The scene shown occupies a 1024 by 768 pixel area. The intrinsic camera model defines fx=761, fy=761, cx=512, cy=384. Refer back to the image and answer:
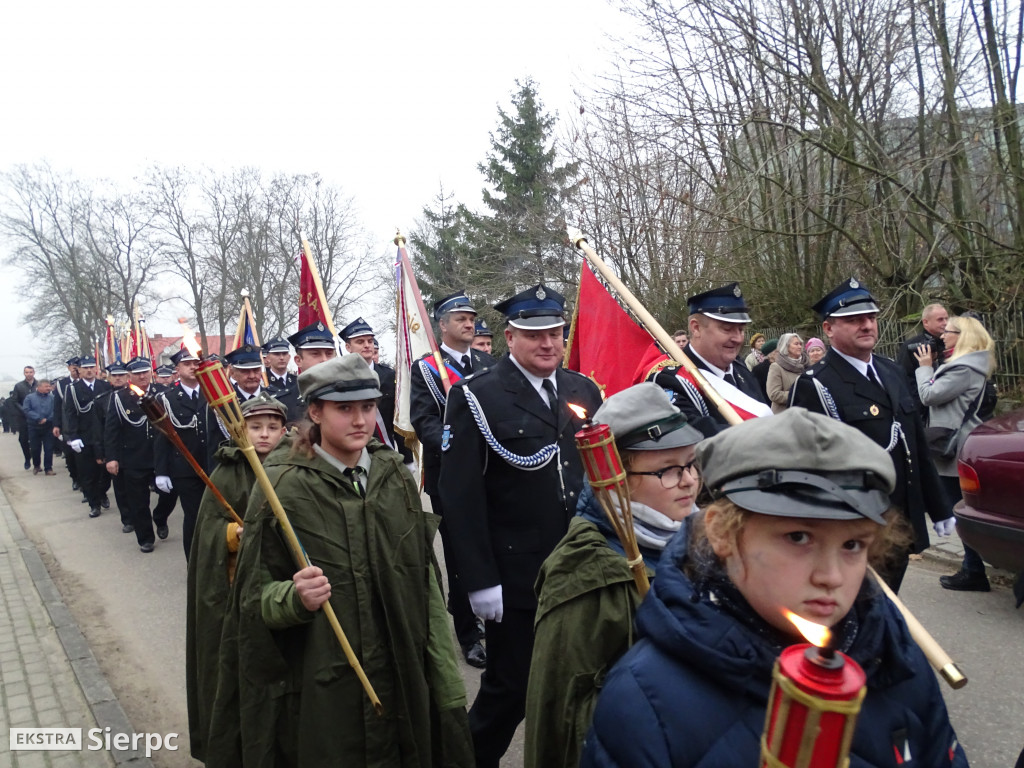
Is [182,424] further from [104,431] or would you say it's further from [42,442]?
[42,442]

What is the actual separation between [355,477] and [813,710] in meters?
2.25

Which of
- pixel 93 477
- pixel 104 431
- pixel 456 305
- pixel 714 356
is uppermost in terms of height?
pixel 456 305

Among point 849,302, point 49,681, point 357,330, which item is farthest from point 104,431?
point 849,302

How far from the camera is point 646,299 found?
1717cm

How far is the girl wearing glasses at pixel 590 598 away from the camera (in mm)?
1835

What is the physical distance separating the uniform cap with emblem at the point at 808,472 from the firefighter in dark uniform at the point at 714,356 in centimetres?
256

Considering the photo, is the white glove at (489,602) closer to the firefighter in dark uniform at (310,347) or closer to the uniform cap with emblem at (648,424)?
the uniform cap with emblem at (648,424)

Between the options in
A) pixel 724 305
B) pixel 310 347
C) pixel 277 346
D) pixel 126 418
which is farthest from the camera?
pixel 126 418

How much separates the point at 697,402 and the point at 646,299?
13474 mm

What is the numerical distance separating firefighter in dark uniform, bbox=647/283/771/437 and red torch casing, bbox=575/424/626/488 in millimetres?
2128

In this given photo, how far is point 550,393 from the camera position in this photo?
3736 millimetres

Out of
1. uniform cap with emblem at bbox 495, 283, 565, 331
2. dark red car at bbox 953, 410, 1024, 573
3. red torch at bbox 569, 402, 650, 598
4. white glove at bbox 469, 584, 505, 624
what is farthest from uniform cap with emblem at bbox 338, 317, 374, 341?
red torch at bbox 569, 402, 650, 598

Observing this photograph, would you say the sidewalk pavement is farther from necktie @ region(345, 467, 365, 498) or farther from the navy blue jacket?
the navy blue jacket

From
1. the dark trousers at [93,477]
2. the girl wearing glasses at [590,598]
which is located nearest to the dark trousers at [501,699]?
the girl wearing glasses at [590,598]
